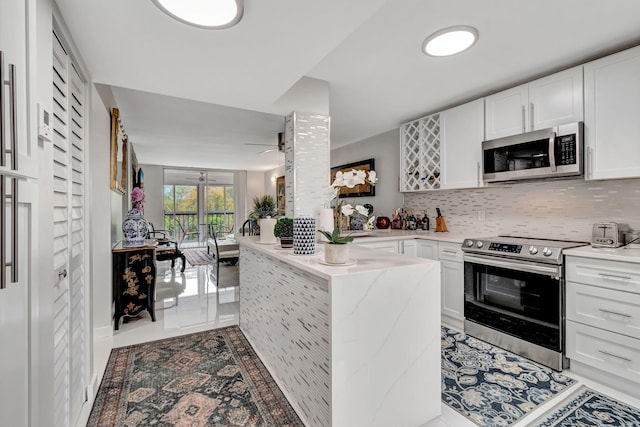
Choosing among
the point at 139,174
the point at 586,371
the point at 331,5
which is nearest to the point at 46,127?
the point at 331,5

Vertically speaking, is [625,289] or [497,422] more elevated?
[625,289]

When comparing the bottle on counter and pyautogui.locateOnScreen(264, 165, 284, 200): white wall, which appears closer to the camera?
the bottle on counter

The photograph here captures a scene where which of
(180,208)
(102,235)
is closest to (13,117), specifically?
(102,235)

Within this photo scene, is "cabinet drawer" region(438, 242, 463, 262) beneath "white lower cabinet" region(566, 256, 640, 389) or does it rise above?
above

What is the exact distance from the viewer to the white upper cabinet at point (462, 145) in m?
2.94

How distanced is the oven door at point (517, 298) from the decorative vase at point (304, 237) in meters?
1.70

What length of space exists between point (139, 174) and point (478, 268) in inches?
249

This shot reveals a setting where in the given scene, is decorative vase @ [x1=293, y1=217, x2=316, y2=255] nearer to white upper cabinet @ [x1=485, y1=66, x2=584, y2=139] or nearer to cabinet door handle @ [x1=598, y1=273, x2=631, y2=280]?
cabinet door handle @ [x1=598, y1=273, x2=631, y2=280]

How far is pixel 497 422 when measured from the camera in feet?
5.37

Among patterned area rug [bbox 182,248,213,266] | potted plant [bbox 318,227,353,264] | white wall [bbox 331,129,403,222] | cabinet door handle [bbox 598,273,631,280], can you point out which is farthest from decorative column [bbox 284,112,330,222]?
patterned area rug [bbox 182,248,213,266]

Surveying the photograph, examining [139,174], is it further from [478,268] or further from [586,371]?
[586,371]

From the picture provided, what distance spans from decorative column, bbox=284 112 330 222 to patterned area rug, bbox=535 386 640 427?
6.91 ft

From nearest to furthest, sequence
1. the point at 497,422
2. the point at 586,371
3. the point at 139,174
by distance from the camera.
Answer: the point at 497,422
the point at 586,371
the point at 139,174

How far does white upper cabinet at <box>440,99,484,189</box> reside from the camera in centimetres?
294
